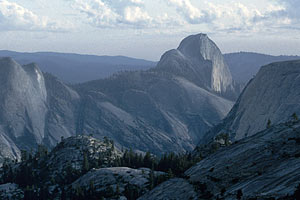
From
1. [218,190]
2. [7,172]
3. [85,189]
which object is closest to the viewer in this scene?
[218,190]

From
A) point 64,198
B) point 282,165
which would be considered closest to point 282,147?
point 282,165

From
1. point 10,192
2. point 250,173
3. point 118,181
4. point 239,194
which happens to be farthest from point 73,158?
point 239,194

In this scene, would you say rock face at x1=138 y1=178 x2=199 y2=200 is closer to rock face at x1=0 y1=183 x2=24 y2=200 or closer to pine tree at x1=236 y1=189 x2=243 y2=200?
A: pine tree at x1=236 y1=189 x2=243 y2=200

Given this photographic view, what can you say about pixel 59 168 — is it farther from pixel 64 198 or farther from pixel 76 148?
pixel 64 198

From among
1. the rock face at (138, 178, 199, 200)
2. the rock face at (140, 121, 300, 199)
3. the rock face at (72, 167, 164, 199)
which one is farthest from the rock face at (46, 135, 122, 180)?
the rock face at (140, 121, 300, 199)

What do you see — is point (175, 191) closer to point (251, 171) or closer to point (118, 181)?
point (251, 171)

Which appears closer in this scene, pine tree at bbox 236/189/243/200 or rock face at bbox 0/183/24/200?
pine tree at bbox 236/189/243/200

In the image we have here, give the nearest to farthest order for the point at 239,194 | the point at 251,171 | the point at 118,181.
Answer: the point at 239,194 → the point at 251,171 → the point at 118,181

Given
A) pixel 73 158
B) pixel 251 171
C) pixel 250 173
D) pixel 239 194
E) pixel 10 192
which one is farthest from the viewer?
pixel 73 158
